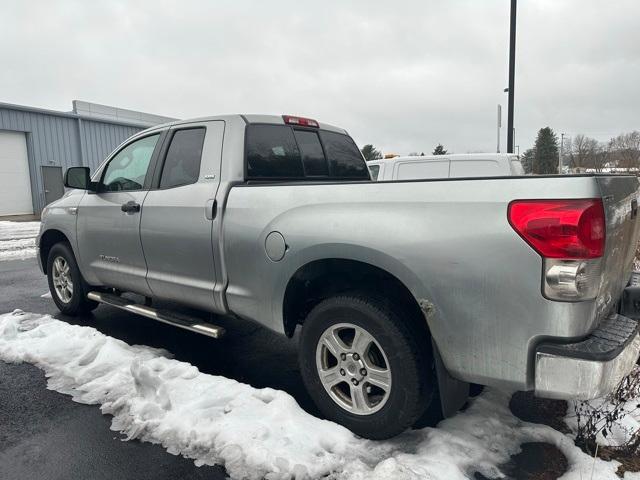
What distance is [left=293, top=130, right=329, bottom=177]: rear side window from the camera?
4.03 metres

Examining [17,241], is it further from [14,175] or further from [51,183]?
[51,183]

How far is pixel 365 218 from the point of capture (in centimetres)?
258

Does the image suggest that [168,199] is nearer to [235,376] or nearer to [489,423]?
[235,376]

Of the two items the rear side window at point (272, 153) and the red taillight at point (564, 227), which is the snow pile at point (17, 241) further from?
the red taillight at point (564, 227)

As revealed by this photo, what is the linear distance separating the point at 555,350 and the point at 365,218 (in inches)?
43.3

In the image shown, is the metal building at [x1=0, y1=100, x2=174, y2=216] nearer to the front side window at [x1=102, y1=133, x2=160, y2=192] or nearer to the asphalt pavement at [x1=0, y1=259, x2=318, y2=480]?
the asphalt pavement at [x1=0, y1=259, x2=318, y2=480]

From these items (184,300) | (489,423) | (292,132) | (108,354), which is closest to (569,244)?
(489,423)

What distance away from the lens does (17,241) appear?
41.8 feet

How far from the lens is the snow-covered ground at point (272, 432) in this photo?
2412mm

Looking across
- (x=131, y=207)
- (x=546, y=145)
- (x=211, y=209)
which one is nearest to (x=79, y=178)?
(x=131, y=207)

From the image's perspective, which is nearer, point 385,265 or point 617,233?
point 617,233

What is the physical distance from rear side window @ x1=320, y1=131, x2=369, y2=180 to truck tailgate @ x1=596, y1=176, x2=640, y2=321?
2.34 m

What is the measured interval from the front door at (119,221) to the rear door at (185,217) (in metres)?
0.16

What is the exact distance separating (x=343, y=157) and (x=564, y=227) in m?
2.70
